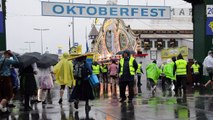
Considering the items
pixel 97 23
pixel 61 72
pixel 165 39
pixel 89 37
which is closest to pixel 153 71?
pixel 61 72

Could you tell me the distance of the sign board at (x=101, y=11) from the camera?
71.1ft

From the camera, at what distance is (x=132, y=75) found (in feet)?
45.8

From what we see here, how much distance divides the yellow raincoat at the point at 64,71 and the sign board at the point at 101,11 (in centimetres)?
844

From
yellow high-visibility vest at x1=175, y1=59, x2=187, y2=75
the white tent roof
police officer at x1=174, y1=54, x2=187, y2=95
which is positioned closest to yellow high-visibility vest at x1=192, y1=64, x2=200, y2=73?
police officer at x1=174, y1=54, x2=187, y2=95

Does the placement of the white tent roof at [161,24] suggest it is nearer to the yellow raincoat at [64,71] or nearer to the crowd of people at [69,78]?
the crowd of people at [69,78]

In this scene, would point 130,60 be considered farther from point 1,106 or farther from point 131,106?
point 1,106

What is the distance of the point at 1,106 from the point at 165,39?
40027mm

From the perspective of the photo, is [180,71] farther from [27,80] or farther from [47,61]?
[27,80]

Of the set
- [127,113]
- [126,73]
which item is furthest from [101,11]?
[127,113]

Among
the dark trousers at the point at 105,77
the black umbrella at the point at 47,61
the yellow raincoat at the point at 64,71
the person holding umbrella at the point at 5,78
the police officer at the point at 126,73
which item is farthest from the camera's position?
the dark trousers at the point at 105,77

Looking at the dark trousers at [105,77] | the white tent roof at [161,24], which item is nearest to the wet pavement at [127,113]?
the dark trousers at [105,77]

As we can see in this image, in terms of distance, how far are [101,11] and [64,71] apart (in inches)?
373

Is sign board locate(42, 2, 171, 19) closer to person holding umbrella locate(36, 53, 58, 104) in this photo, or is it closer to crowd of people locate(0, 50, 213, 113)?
crowd of people locate(0, 50, 213, 113)

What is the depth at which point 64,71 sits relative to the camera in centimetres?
1355
